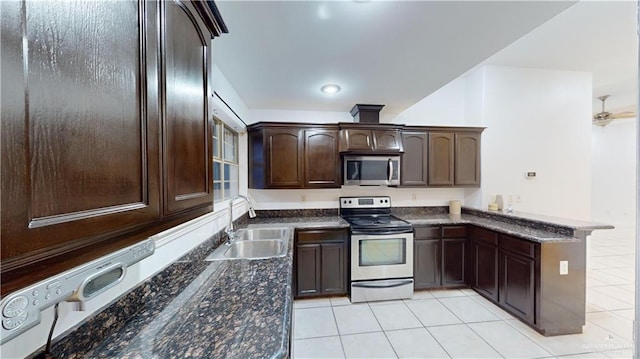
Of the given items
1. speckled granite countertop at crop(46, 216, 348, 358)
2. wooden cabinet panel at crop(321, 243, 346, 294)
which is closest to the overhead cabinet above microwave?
wooden cabinet panel at crop(321, 243, 346, 294)

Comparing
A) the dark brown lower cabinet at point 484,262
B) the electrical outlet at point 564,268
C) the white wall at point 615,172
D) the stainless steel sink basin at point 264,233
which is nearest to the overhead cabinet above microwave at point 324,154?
the stainless steel sink basin at point 264,233

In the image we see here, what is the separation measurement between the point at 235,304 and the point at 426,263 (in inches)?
106

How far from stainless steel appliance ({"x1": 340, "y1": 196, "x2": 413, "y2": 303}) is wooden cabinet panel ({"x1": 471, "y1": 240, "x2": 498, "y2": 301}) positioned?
2.68 ft

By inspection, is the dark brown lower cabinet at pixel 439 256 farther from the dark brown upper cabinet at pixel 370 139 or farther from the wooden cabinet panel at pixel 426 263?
the dark brown upper cabinet at pixel 370 139

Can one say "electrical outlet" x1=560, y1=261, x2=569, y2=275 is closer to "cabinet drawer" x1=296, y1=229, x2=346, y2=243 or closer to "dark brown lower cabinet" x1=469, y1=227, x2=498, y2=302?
"dark brown lower cabinet" x1=469, y1=227, x2=498, y2=302

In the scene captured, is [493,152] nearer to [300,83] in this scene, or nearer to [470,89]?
[470,89]

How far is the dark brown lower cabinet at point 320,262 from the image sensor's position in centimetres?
293

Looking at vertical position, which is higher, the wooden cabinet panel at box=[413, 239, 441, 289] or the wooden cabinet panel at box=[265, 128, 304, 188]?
the wooden cabinet panel at box=[265, 128, 304, 188]

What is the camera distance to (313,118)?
366 cm

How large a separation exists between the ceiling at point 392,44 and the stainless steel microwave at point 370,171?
75 cm

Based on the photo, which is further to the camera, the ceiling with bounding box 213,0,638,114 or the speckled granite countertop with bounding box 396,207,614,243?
the speckled granite countertop with bounding box 396,207,614,243

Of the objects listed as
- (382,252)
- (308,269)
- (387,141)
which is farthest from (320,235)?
(387,141)

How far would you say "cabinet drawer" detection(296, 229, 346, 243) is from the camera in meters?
2.93

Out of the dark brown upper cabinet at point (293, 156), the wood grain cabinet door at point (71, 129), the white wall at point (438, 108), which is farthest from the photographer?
the white wall at point (438, 108)
